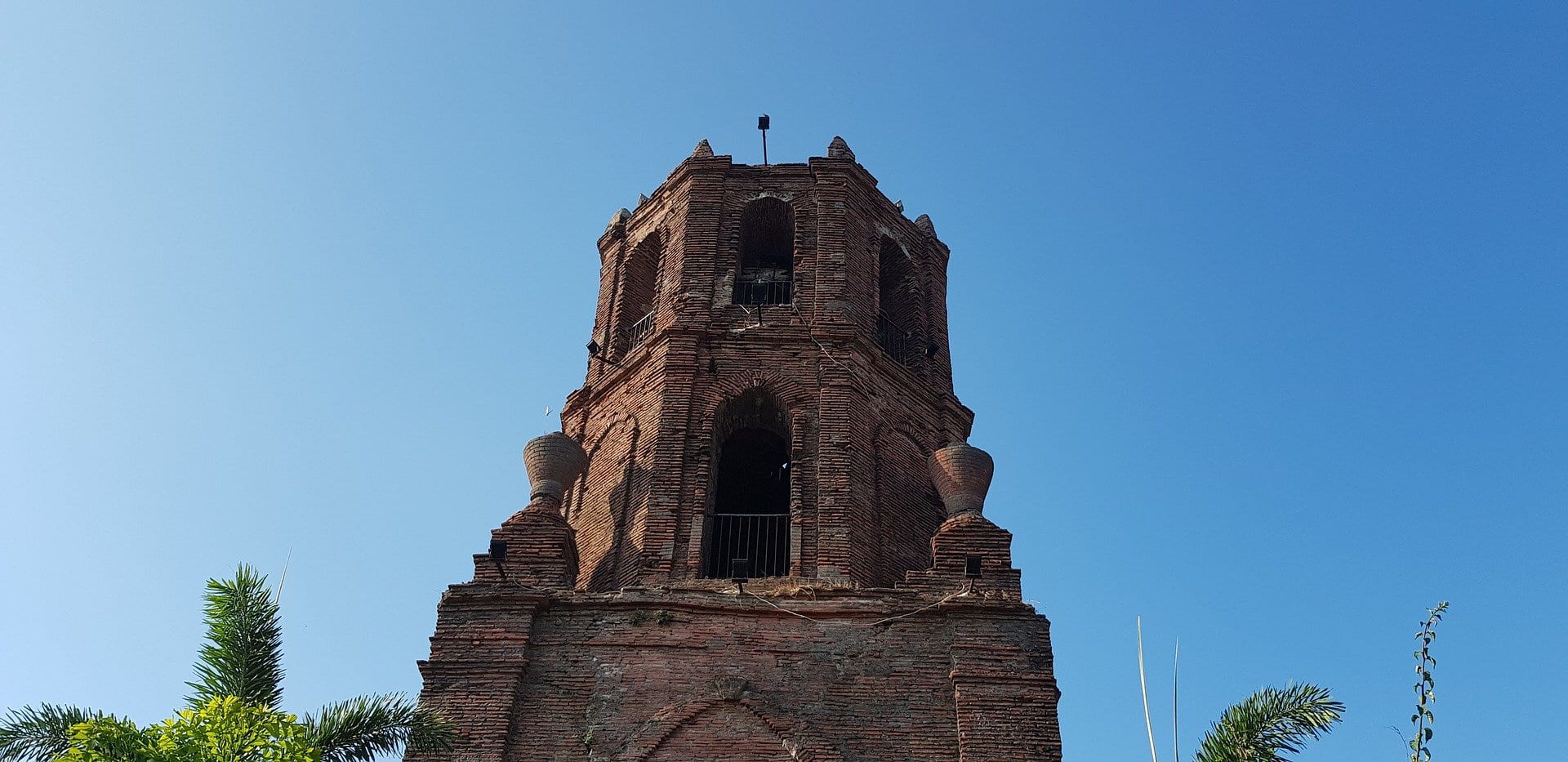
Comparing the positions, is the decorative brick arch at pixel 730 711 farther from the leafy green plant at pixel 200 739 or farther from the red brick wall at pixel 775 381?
the leafy green plant at pixel 200 739

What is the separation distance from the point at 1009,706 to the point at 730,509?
4.87 metres

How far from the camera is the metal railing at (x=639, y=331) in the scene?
738 inches

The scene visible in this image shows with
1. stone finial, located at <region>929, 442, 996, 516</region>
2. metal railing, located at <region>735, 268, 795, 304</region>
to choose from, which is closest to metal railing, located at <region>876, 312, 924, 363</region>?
metal railing, located at <region>735, 268, 795, 304</region>

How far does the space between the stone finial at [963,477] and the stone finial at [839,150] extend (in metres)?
5.69

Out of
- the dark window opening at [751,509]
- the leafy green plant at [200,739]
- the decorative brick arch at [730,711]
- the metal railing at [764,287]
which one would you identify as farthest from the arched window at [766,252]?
the leafy green plant at [200,739]

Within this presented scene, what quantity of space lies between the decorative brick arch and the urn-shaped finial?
310cm

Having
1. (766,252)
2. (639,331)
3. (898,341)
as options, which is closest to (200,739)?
(639,331)

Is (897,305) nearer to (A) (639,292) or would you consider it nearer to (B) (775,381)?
(A) (639,292)

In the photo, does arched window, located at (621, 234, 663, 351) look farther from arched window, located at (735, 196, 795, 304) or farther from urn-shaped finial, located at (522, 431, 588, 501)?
urn-shaped finial, located at (522, 431, 588, 501)

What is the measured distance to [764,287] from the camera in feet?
63.2

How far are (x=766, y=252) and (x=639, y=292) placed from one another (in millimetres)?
1785

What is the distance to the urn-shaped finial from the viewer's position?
15844 millimetres

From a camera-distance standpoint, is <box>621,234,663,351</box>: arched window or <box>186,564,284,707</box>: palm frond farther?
<box>621,234,663,351</box>: arched window

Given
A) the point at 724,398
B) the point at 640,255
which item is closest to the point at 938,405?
the point at 724,398
